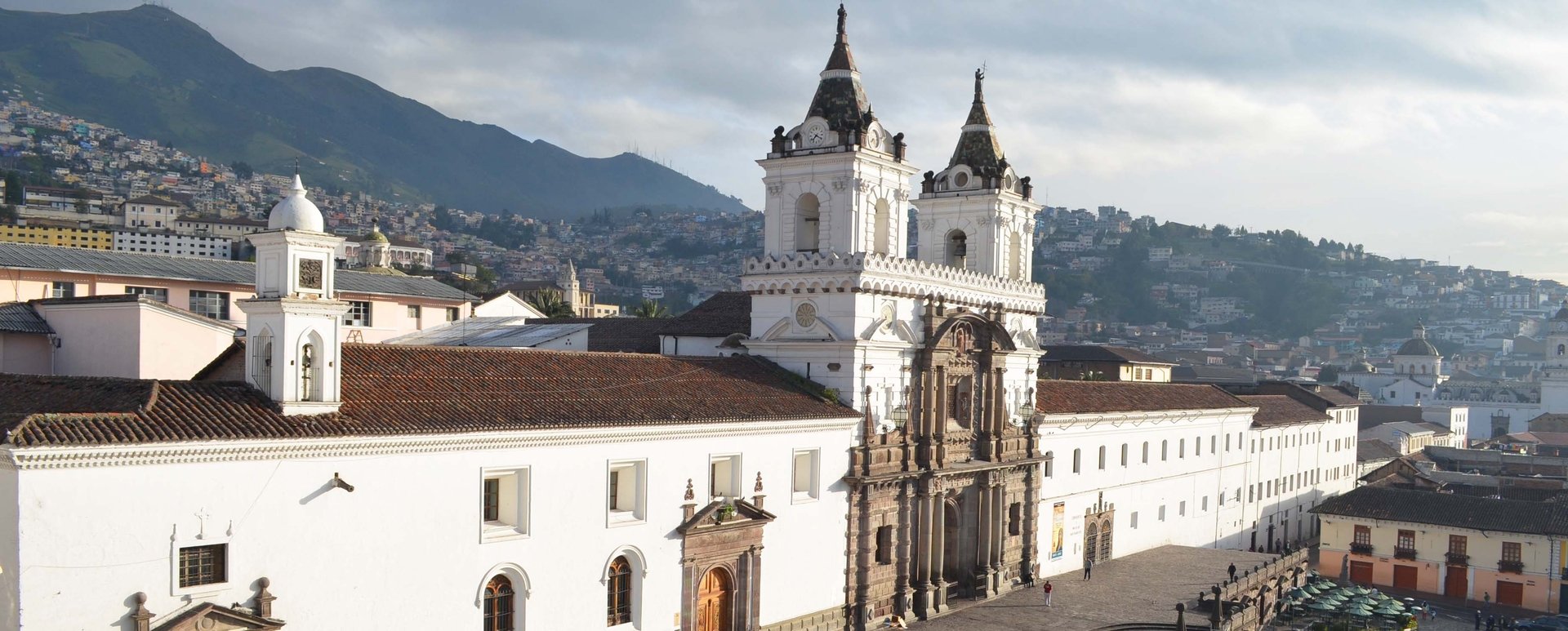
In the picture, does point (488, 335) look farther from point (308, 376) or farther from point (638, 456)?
point (308, 376)

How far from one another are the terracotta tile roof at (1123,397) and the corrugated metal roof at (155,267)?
23.3 meters

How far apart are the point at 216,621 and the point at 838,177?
1949cm

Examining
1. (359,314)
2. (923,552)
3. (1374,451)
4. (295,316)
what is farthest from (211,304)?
(1374,451)

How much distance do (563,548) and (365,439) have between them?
5223mm

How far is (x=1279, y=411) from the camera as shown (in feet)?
218

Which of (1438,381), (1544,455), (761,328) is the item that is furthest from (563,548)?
(1438,381)

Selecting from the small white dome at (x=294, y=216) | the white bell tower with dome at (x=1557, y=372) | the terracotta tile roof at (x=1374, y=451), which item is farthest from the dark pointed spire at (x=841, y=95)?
the white bell tower with dome at (x=1557, y=372)

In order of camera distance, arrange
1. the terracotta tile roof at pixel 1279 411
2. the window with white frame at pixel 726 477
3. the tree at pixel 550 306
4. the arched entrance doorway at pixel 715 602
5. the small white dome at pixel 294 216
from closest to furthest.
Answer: the small white dome at pixel 294 216, the arched entrance doorway at pixel 715 602, the window with white frame at pixel 726 477, the terracotta tile roof at pixel 1279 411, the tree at pixel 550 306

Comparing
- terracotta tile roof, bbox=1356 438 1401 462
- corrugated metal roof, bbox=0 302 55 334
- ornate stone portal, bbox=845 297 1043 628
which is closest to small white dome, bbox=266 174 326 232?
corrugated metal roof, bbox=0 302 55 334

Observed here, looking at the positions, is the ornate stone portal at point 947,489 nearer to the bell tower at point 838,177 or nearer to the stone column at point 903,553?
the stone column at point 903,553

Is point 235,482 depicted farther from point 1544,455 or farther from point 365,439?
Result: point 1544,455

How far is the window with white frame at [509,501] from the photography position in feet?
74.2

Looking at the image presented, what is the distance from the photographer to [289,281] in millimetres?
20094

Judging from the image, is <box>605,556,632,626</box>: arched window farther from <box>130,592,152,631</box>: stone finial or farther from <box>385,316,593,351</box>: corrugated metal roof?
<box>385,316,593,351</box>: corrugated metal roof
